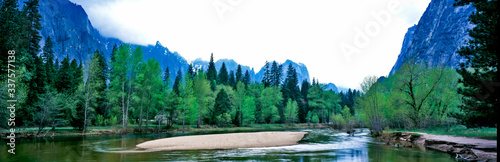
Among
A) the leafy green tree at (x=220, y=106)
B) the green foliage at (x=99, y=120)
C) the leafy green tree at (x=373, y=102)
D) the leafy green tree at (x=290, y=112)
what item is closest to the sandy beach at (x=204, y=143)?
the leafy green tree at (x=373, y=102)

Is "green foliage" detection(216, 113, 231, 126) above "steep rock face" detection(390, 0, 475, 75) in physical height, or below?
below

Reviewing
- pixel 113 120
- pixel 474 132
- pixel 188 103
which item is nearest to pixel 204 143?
pixel 113 120

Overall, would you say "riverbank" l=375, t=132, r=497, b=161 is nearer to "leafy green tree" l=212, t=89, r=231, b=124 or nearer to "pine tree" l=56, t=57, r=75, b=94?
"leafy green tree" l=212, t=89, r=231, b=124

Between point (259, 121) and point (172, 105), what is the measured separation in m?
30.6

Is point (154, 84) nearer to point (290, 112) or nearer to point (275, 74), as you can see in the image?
point (290, 112)

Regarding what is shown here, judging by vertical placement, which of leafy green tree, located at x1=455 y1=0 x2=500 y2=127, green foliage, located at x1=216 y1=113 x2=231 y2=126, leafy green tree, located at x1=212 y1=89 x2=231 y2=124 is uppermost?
leafy green tree, located at x1=455 y1=0 x2=500 y2=127

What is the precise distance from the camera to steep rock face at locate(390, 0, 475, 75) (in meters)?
114

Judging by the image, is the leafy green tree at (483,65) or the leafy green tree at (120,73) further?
the leafy green tree at (120,73)

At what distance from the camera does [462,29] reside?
114 meters

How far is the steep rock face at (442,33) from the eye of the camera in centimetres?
11350

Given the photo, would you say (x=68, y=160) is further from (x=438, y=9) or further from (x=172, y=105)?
(x=438, y=9)

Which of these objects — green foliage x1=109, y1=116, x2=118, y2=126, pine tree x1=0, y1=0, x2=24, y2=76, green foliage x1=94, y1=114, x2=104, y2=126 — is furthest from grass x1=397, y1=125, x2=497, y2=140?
green foliage x1=94, y1=114, x2=104, y2=126

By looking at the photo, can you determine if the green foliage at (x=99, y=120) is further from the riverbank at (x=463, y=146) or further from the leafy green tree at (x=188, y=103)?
the riverbank at (x=463, y=146)

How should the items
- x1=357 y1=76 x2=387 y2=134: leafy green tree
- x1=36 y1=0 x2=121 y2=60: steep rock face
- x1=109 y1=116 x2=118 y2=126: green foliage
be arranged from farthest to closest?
1. x1=36 y1=0 x2=121 y2=60: steep rock face
2. x1=109 y1=116 x2=118 y2=126: green foliage
3. x1=357 y1=76 x2=387 y2=134: leafy green tree
